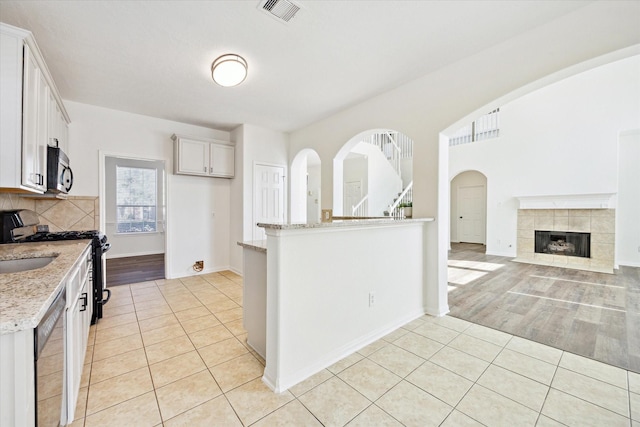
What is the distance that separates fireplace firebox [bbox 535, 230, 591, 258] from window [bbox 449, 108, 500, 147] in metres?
2.77

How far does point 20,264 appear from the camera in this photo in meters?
1.74

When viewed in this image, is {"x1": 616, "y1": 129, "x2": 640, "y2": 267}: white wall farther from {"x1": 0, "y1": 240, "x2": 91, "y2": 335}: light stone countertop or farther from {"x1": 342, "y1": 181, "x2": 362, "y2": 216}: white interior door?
{"x1": 0, "y1": 240, "x2": 91, "y2": 335}: light stone countertop

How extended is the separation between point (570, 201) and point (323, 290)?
21.6 feet

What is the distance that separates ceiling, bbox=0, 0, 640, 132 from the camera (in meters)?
1.98

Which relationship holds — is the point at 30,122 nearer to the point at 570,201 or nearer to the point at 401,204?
the point at 401,204

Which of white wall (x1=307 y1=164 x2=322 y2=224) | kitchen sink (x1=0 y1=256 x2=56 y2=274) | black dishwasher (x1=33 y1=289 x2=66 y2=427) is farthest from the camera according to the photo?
white wall (x1=307 y1=164 x2=322 y2=224)

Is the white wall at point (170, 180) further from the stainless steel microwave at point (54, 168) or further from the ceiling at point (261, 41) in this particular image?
the stainless steel microwave at point (54, 168)

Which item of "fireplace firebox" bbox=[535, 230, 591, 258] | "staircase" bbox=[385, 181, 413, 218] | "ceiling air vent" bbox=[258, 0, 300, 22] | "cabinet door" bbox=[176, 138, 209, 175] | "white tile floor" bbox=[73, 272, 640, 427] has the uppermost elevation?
"ceiling air vent" bbox=[258, 0, 300, 22]

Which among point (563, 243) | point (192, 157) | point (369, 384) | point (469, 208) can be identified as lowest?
point (369, 384)

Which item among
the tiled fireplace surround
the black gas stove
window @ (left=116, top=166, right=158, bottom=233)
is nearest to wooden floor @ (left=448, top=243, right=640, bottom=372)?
the tiled fireplace surround

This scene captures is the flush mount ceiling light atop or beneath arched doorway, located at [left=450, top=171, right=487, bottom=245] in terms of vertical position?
atop

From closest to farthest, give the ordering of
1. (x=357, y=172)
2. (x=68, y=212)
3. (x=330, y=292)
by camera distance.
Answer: (x=330, y=292) → (x=68, y=212) → (x=357, y=172)

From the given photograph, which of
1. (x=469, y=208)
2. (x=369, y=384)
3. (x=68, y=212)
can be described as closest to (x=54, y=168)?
(x=68, y=212)

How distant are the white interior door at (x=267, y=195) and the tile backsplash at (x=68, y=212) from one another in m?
2.28
